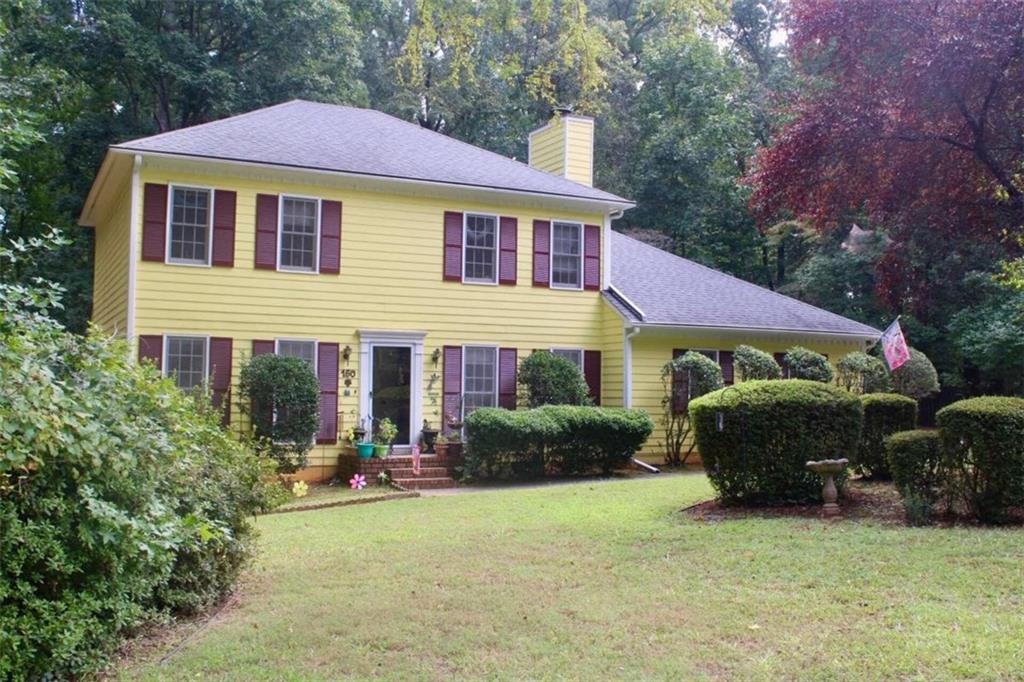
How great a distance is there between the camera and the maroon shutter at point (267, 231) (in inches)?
598

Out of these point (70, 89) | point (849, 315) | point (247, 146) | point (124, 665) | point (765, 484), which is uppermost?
point (70, 89)

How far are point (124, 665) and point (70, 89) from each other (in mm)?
24044

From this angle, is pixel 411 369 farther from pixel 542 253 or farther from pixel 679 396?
pixel 679 396

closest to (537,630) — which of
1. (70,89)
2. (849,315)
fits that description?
(849,315)

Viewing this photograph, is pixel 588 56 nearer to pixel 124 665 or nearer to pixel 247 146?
pixel 124 665

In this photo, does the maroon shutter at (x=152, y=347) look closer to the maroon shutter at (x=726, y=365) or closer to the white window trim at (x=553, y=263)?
the white window trim at (x=553, y=263)

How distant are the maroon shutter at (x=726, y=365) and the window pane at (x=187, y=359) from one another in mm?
9955

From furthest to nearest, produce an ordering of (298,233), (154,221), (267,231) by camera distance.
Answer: (298,233) → (267,231) → (154,221)

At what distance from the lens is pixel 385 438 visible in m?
15.3

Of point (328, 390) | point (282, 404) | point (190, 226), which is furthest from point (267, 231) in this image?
point (282, 404)

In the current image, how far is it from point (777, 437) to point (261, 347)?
9015mm

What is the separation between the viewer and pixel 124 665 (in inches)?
195

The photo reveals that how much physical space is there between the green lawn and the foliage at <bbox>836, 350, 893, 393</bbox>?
10.5 meters

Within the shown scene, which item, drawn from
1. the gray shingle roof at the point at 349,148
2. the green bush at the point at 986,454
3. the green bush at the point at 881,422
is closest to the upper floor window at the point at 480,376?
the gray shingle roof at the point at 349,148
